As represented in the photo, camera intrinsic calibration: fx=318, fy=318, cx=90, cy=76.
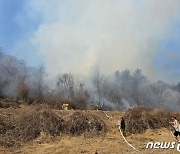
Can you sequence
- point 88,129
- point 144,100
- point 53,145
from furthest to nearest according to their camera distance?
point 144,100
point 88,129
point 53,145

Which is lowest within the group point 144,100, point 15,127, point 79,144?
point 79,144

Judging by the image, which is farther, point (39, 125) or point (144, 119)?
point (144, 119)

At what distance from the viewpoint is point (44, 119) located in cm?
1719

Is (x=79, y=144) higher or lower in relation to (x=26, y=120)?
lower

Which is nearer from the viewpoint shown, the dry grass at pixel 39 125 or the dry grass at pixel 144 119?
the dry grass at pixel 39 125

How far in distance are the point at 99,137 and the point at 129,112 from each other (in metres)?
4.37

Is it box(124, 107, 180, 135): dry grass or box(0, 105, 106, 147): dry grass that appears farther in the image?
box(124, 107, 180, 135): dry grass

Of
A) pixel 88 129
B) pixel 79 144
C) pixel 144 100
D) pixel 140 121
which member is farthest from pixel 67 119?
pixel 144 100

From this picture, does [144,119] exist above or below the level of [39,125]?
above

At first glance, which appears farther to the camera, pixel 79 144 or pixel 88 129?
pixel 88 129

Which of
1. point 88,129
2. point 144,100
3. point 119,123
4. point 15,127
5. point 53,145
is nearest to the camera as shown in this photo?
point 53,145

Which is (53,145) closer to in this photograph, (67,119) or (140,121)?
(67,119)

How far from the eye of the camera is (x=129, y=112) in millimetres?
21031

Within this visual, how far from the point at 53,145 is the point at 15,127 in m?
2.56
